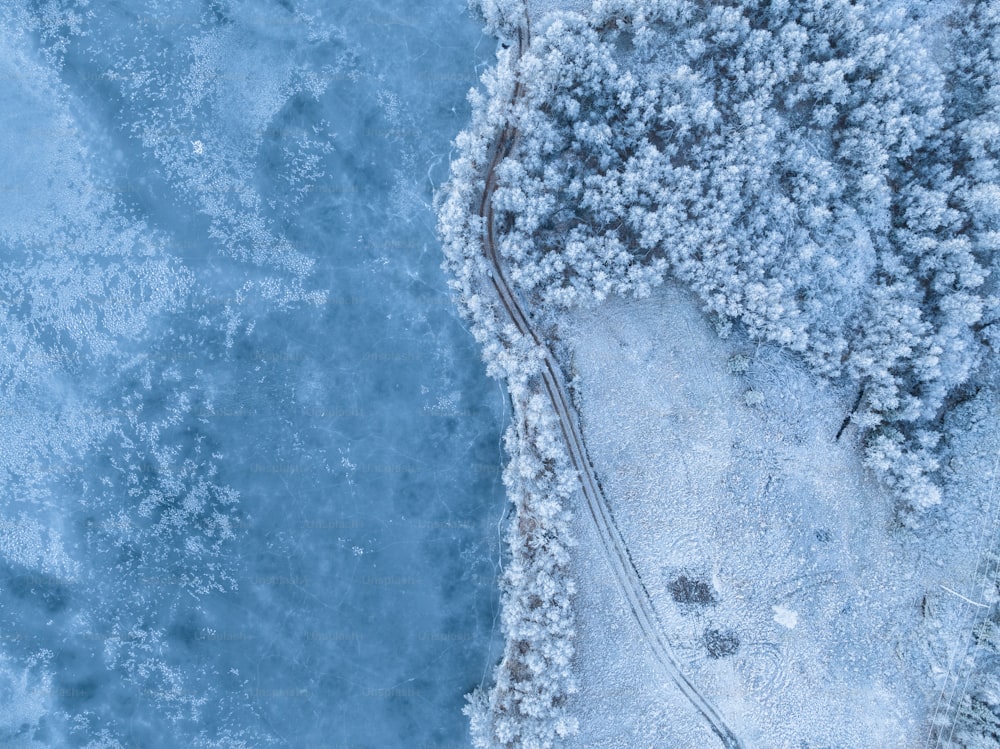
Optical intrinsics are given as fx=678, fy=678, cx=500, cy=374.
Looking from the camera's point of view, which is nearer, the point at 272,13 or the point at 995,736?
the point at 995,736

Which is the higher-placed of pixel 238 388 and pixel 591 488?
pixel 591 488

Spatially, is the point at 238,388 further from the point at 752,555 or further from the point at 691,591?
the point at 752,555

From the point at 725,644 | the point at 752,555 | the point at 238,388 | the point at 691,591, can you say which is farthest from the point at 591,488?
the point at 238,388

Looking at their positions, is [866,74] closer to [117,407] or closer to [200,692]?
[117,407]

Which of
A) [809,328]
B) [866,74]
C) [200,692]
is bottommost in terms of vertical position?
[200,692]

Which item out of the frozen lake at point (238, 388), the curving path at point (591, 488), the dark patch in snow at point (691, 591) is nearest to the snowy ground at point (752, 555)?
the dark patch in snow at point (691, 591)

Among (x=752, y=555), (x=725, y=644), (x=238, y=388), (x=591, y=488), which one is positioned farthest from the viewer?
(x=238, y=388)

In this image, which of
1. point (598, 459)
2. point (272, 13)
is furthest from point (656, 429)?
A: point (272, 13)

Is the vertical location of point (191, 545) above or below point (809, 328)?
below

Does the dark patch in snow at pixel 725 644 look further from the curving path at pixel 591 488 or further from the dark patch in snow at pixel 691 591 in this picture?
the curving path at pixel 591 488
